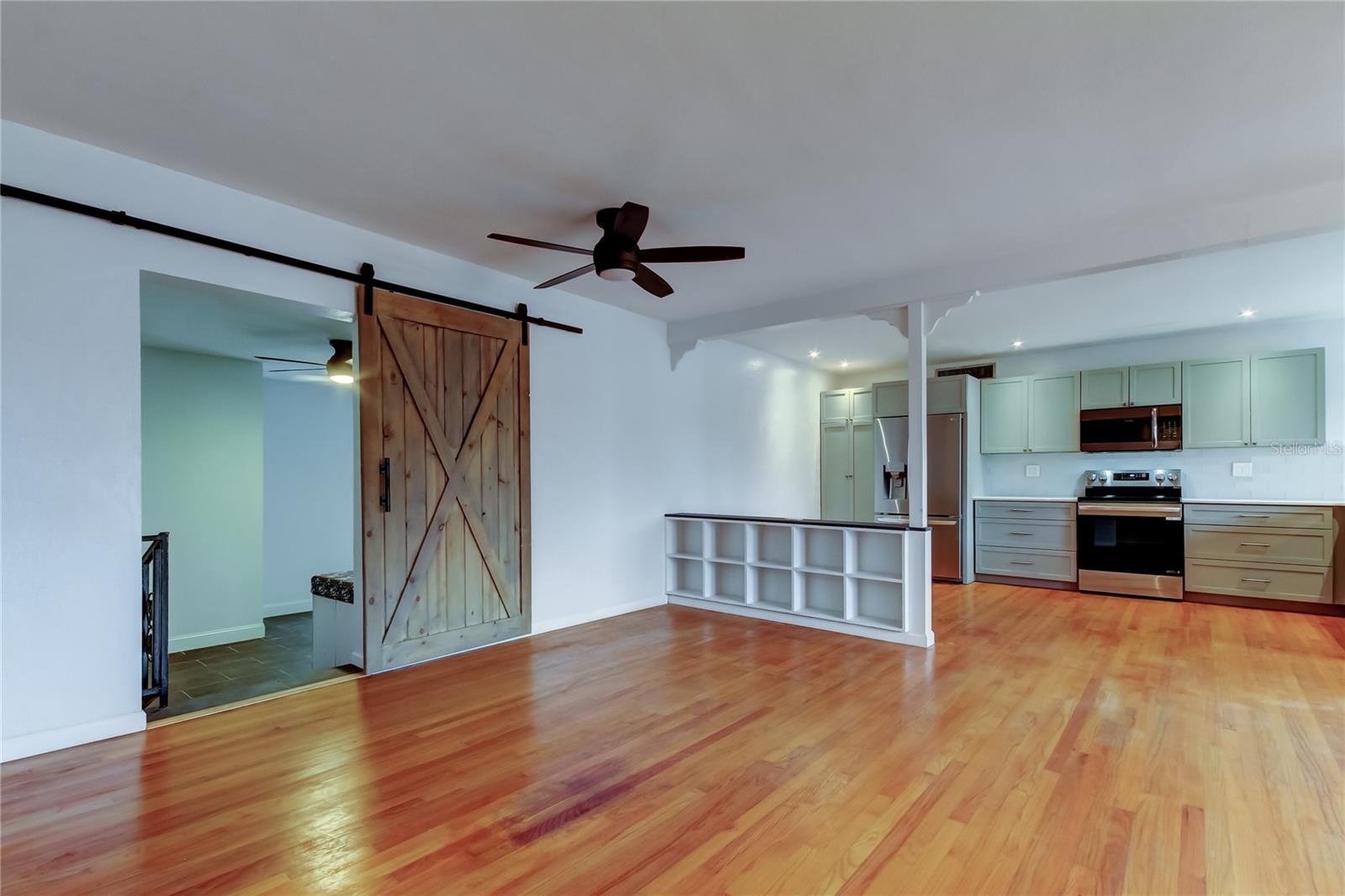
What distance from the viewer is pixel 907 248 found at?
156 inches

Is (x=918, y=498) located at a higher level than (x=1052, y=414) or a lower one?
lower

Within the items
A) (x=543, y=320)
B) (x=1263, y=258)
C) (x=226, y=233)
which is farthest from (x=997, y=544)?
(x=226, y=233)

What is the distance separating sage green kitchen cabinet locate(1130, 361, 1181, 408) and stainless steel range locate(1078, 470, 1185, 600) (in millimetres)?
742

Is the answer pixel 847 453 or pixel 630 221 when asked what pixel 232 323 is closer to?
pixel 630 221

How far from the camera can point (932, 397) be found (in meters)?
6.91

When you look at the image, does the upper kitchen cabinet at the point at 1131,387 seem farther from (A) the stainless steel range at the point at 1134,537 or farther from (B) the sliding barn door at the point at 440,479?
(B) the sliding barn door at the point at 440,479

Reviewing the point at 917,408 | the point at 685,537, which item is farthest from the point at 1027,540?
the point at 685,537

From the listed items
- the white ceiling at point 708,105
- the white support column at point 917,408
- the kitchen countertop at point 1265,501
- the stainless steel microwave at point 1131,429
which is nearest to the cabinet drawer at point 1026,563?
the kitchen countertop at point 1265,501

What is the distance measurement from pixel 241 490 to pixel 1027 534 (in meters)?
7.45

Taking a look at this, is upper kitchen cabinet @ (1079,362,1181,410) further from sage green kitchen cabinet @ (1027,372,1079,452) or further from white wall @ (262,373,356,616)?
white wall @ (262,373,356,616)

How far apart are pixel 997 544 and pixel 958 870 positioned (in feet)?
18.0

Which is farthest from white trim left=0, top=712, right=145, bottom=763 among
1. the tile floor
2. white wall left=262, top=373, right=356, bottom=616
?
white wall left=262, top=373, right=356, bottom=616

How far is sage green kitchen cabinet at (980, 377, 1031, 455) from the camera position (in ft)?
22.2

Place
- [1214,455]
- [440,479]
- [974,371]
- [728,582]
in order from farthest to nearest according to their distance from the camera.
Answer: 1. [974,371]
2. [1214,455]
3. [728,582]
4. [440,479]
